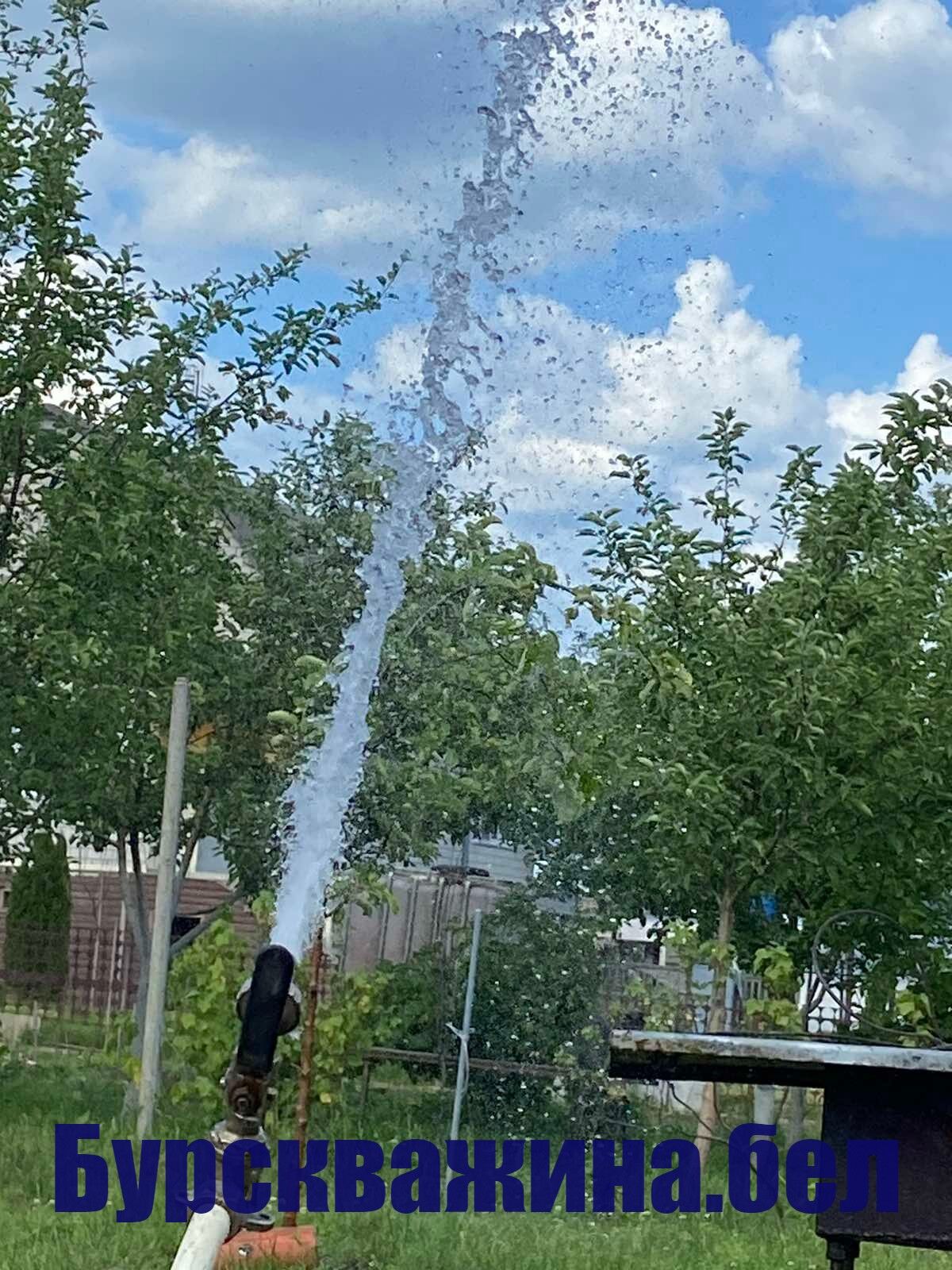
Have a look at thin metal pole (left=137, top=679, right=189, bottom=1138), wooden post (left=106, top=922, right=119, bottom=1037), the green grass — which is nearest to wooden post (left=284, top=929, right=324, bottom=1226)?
the green grass

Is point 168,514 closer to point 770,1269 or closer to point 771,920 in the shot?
point 771,920

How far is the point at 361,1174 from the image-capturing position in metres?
8.85

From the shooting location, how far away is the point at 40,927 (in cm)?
1928

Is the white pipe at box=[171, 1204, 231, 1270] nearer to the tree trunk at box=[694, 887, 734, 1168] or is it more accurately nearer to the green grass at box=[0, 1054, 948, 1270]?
the green grass at box=[0, 1054, 948, 1270]

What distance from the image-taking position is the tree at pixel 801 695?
911 cm

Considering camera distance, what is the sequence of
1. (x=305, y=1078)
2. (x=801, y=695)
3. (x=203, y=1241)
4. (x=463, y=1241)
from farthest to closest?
(x=801, y=695) < (x=305, y=1078) < (x=463, y=1241) < (x=203, y=1241)

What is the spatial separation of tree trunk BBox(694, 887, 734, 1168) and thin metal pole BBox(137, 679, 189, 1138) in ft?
8.55

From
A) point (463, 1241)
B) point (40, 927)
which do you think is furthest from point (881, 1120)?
point (40, 927)

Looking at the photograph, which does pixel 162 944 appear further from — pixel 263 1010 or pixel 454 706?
pixel 263 1010

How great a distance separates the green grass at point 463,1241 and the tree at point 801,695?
1.68 m

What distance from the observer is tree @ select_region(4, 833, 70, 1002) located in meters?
16.7

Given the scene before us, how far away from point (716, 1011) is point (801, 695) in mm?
1734

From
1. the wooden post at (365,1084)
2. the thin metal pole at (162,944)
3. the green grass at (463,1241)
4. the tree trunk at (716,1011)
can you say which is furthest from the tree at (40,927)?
the green grass at (463,1241)

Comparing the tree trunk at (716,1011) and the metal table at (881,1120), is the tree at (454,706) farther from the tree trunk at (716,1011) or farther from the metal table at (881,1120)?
the metal table at (881,1120)
